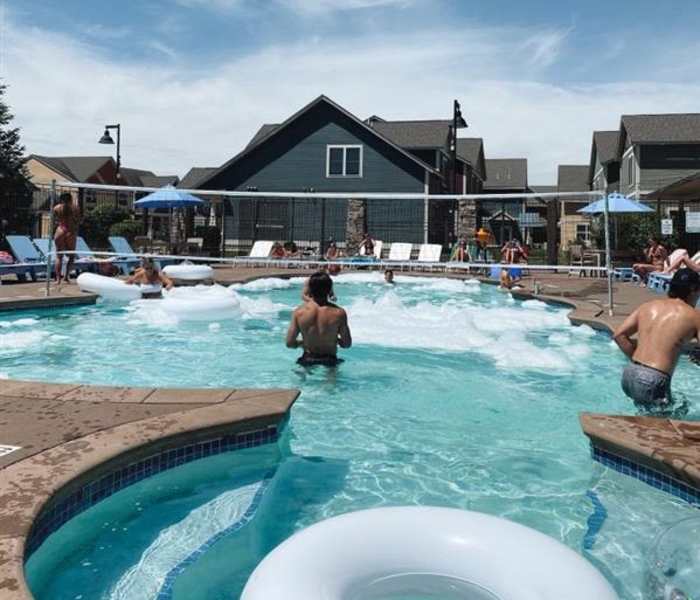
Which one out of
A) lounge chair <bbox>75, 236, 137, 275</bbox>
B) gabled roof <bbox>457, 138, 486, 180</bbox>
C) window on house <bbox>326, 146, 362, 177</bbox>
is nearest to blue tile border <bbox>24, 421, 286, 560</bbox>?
lounge chair <bbox>75, 236, 137, 275</bbox>

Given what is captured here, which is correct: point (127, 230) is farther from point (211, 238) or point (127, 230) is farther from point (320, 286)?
point (320, 286)

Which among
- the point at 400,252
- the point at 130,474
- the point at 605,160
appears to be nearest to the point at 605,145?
the point at 605,160

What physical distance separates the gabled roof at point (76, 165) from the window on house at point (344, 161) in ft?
92.2

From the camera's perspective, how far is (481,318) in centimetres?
1166

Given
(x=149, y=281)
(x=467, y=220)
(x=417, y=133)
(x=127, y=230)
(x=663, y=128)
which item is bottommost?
(x=149, y=281)

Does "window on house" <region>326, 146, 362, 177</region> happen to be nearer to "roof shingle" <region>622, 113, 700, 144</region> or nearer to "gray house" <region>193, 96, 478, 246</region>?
"gray house" <region>193, 96, 478, 246</region>

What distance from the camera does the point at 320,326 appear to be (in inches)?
256

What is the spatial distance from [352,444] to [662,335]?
8.14ft

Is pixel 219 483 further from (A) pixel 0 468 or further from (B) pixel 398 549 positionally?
(B) pixel 398 549

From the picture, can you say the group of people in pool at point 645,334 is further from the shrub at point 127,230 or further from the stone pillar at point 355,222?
the shrub at point 127,230

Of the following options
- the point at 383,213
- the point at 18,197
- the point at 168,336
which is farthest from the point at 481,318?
the point at 18,197

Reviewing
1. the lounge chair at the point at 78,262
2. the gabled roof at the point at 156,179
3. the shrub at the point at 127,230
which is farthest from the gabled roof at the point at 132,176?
the lounge chair at the point at 78,262

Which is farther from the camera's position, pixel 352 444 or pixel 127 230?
pixel 127 230

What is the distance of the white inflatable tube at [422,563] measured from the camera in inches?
88.7
